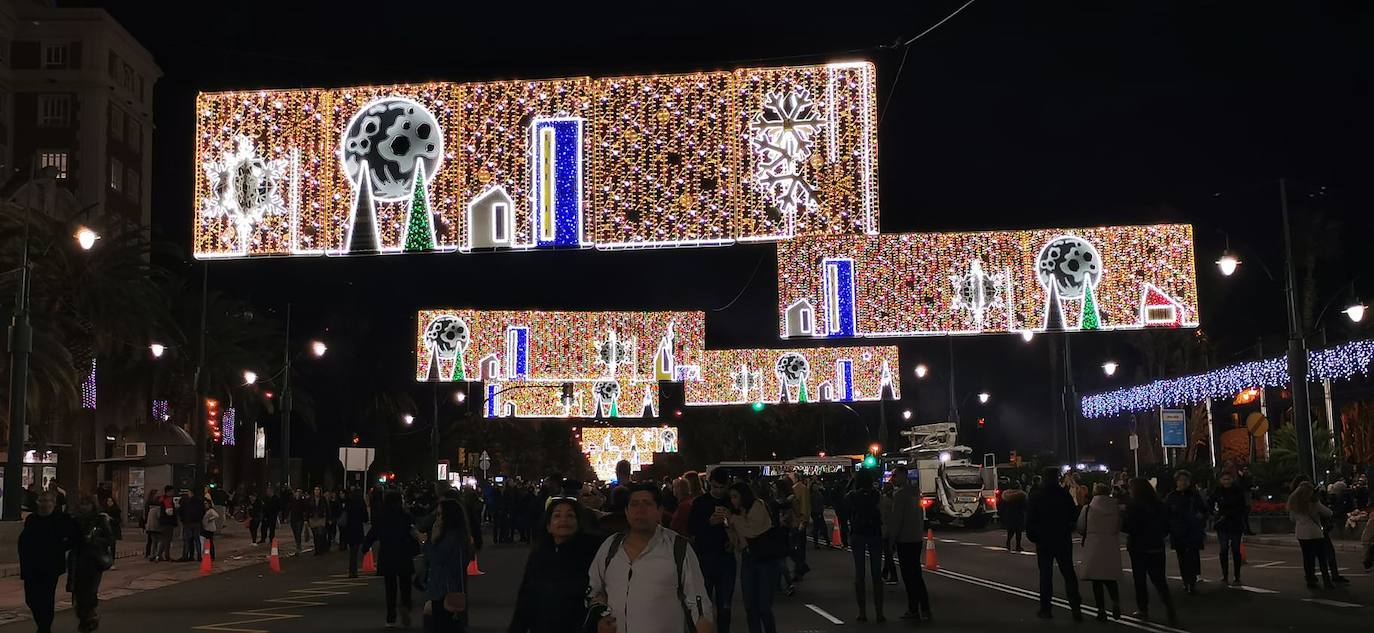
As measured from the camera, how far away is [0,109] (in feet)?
217

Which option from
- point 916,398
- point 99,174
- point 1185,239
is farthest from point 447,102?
point 916,398

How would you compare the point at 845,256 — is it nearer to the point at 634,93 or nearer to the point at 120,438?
the point at 634,93

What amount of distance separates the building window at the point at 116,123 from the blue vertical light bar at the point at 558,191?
175ft

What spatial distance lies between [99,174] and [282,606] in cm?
5315

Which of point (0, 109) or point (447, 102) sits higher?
point (0, 109)

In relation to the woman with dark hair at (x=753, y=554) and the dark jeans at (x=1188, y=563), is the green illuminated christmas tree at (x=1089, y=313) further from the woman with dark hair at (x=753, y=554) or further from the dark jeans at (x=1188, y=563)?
the woman with dark hair at (x=753, y=554)

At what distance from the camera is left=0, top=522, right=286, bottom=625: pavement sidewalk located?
21781 mm

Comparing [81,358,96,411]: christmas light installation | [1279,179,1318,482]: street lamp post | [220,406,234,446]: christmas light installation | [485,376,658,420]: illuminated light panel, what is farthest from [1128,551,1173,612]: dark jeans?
[220,406,234,446]: christmas light installation

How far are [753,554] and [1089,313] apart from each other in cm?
2761

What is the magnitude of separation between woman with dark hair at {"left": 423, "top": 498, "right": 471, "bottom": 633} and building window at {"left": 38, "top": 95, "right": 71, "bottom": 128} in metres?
62.2

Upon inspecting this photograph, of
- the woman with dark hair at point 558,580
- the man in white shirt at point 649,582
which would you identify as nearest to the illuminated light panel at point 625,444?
the woman with dark hair at point 558,580

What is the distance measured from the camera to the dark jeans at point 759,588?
13.9 m

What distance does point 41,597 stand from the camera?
14.8 m

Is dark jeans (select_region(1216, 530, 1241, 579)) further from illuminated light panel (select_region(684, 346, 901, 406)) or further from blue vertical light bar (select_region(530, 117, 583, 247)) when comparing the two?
illuminated light panel (select_region(684, 346, 901, 406))
